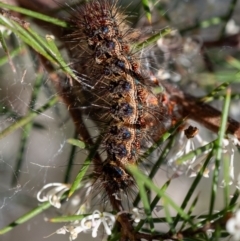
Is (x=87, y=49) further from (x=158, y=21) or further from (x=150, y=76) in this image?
(x=158, y=21)

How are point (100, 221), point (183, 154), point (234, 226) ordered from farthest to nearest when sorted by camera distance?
point (183, 154)
point (100, 221)
point (234, 226)

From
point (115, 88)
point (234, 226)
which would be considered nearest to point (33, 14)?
point (115, 88)

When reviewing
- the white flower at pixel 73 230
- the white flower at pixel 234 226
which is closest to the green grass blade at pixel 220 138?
the white flower at pixel 234 226

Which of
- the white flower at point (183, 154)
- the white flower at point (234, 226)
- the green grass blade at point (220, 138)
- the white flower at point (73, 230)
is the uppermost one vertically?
the white flower at point (183, 154)

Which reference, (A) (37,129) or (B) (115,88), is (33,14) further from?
(A) (37,129)

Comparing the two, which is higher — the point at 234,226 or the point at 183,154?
the point at 183,154

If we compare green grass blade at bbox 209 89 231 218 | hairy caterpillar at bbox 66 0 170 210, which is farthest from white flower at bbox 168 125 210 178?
green grass blade at bbox 209 89 231 218

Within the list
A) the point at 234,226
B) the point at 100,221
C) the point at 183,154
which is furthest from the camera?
the point at 183,154

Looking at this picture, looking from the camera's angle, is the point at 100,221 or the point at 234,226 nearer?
the point at 234,226

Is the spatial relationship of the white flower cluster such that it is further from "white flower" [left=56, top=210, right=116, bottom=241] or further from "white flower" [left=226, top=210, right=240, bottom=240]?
"white flower" [left=226, top=210, right=240, bottom=240]

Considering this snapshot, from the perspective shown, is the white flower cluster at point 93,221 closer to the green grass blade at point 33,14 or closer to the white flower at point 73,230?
the white flower at point 73,230
